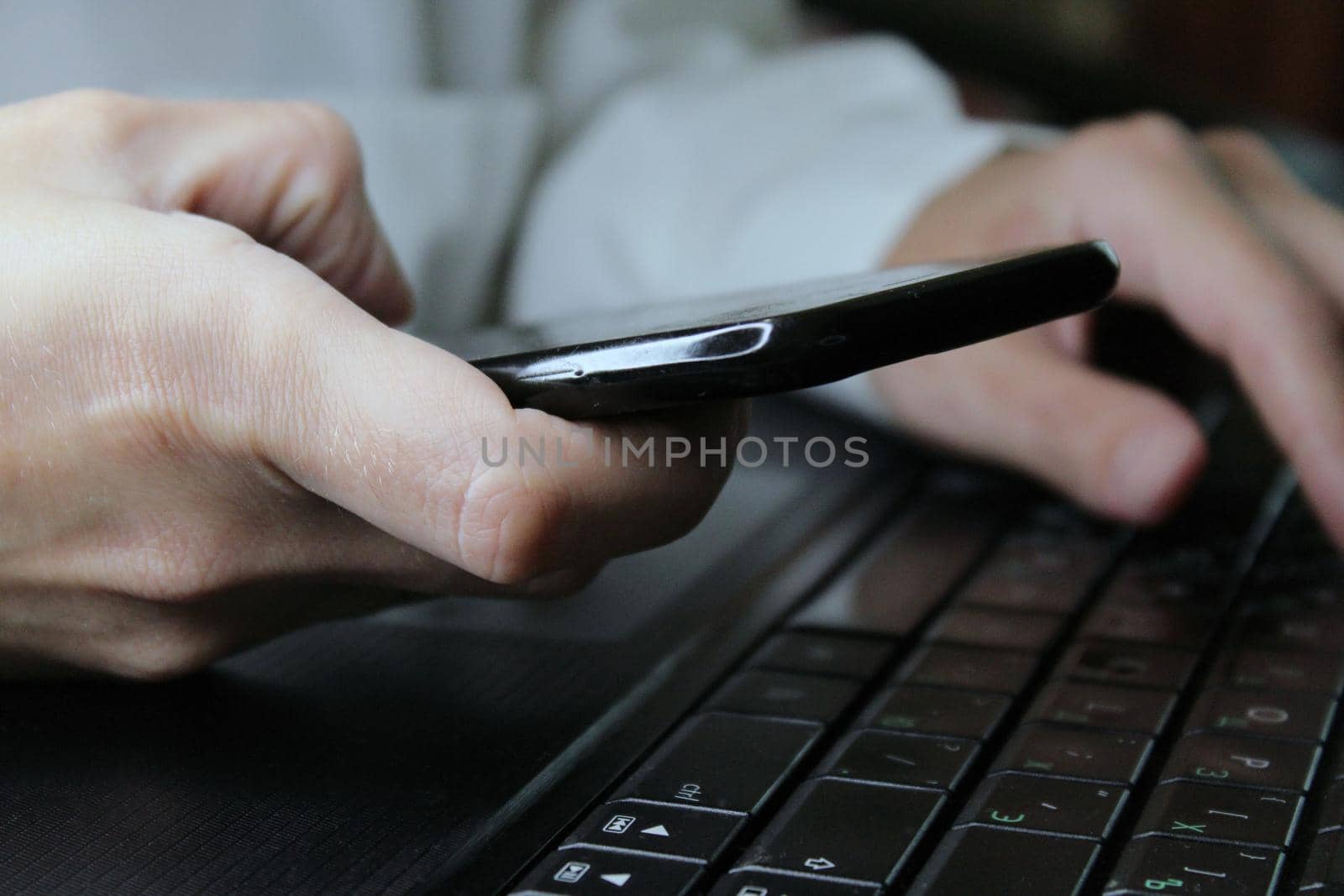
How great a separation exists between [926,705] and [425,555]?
10cm

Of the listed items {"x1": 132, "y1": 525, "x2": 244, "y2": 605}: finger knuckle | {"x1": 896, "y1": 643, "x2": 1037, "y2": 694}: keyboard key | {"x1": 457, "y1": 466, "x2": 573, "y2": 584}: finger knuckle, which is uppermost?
{"x1": 457, "y1": 466, "x2": 573, "y2": 584}: finger knuckle

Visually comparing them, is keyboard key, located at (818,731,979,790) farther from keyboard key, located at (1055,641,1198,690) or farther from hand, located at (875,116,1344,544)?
hand, located at (875,116,1344,544)

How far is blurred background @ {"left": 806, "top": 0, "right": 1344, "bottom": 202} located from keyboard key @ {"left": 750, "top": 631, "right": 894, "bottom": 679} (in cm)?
53

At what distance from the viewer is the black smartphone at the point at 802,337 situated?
0.17 meters

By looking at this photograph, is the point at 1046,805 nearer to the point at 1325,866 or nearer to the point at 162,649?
the point at 1325,866

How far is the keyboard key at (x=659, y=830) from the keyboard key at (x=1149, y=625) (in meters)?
0.12

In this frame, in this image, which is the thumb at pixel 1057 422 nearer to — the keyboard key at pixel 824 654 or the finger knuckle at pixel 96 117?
the keyboard key at pixel 824 654

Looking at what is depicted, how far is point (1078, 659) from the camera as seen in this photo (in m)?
0.27

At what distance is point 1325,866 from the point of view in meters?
0.19

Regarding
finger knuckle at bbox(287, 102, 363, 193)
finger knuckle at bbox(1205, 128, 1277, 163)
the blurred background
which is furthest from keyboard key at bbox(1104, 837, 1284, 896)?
the blurred background

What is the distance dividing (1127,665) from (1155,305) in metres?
0.16

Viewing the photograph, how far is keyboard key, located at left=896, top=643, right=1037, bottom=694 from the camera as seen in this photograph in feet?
0.85

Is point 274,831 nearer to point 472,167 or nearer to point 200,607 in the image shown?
point 200,607

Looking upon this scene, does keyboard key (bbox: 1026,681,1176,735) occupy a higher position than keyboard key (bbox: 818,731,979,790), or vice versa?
keyboard key (bbox: 818,731,979,790)
